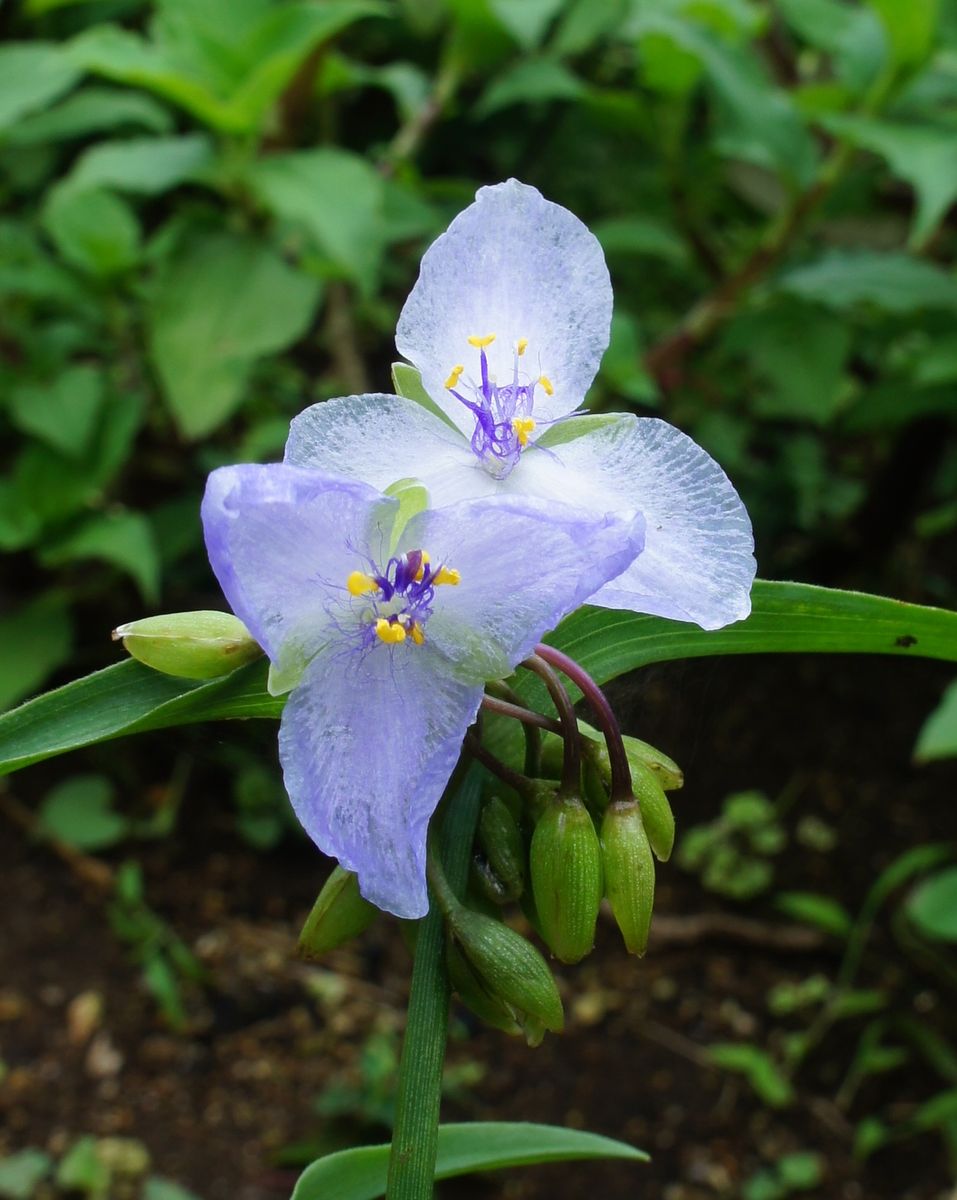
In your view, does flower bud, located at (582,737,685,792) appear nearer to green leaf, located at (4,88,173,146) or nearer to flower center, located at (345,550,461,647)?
flower center, located at (345,550,461,647)

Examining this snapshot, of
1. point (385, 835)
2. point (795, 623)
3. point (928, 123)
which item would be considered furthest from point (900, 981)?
point (385, 835)

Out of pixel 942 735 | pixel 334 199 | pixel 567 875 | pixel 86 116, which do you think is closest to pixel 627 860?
pixel 567 875

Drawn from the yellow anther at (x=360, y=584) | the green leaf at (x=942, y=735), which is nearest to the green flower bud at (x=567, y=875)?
the yellow anther at (x=360, y=584)

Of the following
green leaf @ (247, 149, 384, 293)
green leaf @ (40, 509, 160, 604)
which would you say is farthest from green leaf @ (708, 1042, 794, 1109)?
green leaf @ (247, 149, 384, 293)

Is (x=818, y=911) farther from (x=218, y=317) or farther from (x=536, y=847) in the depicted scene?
(x=536, y=847)

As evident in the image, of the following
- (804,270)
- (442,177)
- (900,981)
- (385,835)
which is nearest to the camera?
(385,835)

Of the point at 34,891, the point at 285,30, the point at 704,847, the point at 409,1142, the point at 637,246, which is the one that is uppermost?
the point at 285,30

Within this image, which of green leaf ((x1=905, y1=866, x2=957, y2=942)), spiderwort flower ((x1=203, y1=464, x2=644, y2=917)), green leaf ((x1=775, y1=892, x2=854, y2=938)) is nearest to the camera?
spiderwort flower ((x1=203, y1=464, x2=644, y2=917))

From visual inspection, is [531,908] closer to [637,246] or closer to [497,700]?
[497,700]
